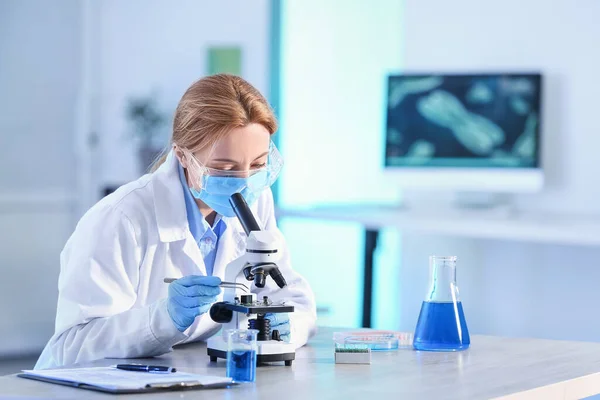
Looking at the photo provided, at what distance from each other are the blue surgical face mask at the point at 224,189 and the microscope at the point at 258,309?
0.27m

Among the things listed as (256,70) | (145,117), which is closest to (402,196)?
(256,70)

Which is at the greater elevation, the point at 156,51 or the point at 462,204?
the point at 156,51

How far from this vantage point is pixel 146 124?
A: 5.81m

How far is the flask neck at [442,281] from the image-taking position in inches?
77.1

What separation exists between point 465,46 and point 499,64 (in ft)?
0.71

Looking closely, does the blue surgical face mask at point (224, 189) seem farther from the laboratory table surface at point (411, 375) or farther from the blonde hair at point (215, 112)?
the laboratory table surface at point (411, 375)

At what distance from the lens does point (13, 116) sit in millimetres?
5406

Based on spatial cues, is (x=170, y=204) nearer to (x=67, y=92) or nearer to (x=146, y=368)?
(x=146, y=368)

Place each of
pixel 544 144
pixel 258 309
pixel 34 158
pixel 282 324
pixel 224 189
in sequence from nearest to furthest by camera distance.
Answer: pixel 258 309 → pixel 282 324 → pixel 224 189 → pixel 544 144 → pixel 34 158

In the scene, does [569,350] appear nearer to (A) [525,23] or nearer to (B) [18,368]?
(A) [525,23]

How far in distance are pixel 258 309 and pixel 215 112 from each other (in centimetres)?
53

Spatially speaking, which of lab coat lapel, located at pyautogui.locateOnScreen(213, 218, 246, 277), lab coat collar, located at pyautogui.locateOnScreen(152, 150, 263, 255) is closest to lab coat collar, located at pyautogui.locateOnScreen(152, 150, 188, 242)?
lab coat collar, located at pyautogui.locateOnScreen(152, 150, 263, 255)

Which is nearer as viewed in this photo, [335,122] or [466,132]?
[466,132]

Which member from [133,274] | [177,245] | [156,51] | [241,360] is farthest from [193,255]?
[156,51]
